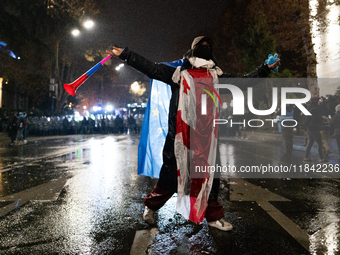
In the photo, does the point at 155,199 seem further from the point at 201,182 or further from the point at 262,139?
the point at 262,139

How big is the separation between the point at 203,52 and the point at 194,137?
1.01m

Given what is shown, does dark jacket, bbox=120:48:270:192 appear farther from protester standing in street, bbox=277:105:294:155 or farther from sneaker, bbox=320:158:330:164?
protester standing in street, bbox=277:105:294:155

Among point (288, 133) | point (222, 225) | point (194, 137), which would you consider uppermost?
point (194, 137)

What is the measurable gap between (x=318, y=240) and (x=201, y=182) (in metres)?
1.37

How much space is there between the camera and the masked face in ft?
12.6

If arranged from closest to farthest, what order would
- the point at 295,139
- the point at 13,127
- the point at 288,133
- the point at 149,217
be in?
the point at 149,217
the point at 288,133
the point at 13,127
the point at 295,139

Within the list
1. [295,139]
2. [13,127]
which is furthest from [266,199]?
[13,127]

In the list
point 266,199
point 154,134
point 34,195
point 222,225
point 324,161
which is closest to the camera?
point 222,225

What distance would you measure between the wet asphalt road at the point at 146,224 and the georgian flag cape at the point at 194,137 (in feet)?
1.68

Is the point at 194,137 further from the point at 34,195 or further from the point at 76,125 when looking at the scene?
the point at 76,125

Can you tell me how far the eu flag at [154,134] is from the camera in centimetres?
461

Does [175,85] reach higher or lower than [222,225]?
higher

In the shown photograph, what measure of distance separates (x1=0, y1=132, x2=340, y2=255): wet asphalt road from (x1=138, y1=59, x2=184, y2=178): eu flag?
25.1 inches

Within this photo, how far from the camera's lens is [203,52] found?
3832mm
